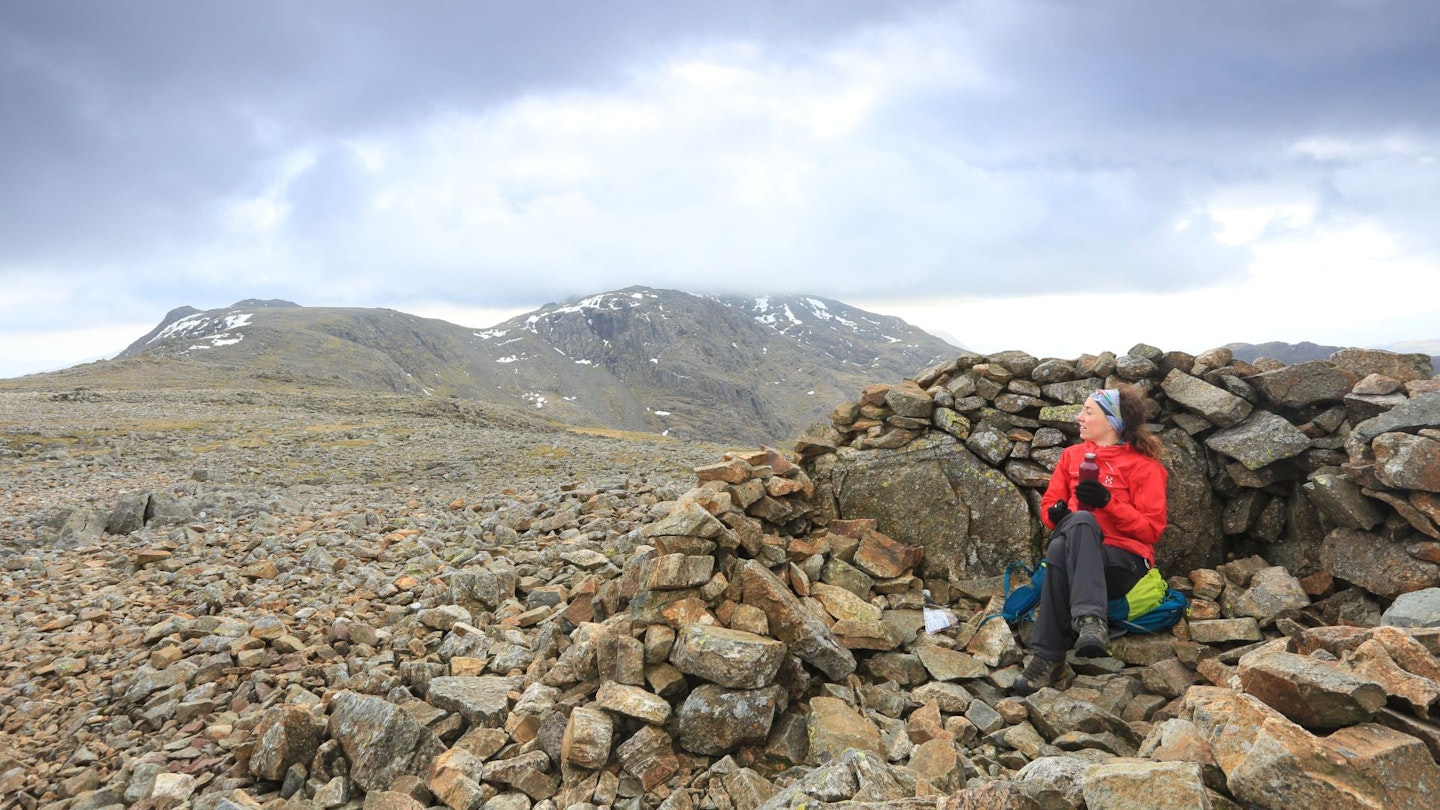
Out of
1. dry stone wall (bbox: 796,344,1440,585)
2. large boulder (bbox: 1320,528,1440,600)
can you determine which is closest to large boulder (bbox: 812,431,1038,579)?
dry stone wall (bbox: 796,344,1440,585)

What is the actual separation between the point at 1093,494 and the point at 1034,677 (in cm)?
233

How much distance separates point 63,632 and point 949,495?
548 inches

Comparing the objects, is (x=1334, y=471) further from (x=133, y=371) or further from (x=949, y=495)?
(x=133, y=371)

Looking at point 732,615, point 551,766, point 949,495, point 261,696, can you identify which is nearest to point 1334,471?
point 949,495

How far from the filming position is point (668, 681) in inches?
279

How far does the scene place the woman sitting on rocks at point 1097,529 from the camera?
7844 millimetres

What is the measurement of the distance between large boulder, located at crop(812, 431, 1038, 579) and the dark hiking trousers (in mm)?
2100

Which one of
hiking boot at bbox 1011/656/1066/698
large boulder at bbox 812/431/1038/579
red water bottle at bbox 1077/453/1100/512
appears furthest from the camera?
large boulder at bbox 812/431/1038/579

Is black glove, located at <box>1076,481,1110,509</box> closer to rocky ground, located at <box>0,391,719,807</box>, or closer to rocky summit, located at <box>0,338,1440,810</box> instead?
rocky summit, located at <box>0,338,1440,810</box>

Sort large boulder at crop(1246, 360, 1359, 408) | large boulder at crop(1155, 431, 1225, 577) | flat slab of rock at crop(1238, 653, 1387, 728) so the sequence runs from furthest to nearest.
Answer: large boulder at crop(1155, 431, 1225, 577)
large boulder at crop(1246, 360, 1359, 408)
flat slab of rock at crop(1238, 653, 1387, 728)

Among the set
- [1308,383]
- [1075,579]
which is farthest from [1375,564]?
[1075,579]

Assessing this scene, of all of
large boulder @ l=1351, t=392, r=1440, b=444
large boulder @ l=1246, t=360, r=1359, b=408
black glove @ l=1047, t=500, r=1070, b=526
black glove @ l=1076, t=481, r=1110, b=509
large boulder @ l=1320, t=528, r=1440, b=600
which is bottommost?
large boulder @ l=1320, t=528, r=1440, b=600

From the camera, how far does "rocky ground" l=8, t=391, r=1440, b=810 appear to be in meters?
4.80

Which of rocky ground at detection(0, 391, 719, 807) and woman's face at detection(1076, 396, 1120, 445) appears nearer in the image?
rocky ground at detection(0, 391, 719, 807)
